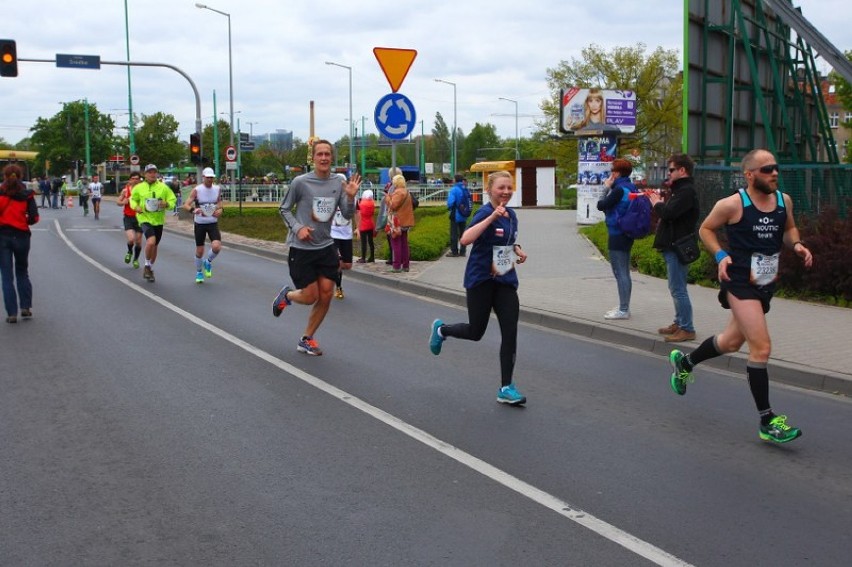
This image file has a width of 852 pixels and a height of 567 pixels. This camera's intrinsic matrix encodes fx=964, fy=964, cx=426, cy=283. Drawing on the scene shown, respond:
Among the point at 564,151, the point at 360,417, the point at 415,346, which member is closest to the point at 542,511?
the point at 360,417

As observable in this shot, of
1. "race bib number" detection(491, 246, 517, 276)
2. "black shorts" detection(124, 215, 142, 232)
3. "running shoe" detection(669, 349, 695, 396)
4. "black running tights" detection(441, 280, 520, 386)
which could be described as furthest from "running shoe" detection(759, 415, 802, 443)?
"black shorts" detection(124, 215, 142, 232)

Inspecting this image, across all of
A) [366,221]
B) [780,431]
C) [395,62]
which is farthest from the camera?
[366,221]

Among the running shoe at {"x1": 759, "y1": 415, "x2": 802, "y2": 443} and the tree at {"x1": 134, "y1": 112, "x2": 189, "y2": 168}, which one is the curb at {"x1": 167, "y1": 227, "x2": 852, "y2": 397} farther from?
the tree at {"x1": 134, "y1": 112, "x2": 189, "y2": 168}

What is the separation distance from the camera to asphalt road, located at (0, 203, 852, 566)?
4.33 m

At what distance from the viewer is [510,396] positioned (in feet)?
23.0

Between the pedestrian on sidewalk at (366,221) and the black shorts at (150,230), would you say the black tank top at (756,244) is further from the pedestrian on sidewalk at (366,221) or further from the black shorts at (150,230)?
the black shorts at (150,230)

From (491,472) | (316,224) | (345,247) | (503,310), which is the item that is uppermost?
(316,224)

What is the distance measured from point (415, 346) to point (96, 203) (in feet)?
110

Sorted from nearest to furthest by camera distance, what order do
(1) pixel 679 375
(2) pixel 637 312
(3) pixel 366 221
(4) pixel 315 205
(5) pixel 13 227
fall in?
(1) pixel 679 375
(4) pixel 315 205
(5) pixel 13 227
(2) pixel 637 312
(3) pixel 366 221

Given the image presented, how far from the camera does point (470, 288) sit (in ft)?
23.5

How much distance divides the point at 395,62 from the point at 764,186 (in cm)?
767

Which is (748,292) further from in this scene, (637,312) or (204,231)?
(204,231)

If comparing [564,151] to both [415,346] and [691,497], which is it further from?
[691,497]

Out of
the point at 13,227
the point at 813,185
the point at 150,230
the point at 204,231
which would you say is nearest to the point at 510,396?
the point at 13,227
